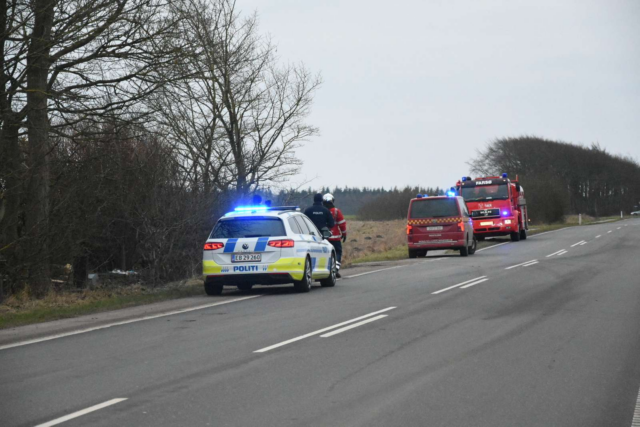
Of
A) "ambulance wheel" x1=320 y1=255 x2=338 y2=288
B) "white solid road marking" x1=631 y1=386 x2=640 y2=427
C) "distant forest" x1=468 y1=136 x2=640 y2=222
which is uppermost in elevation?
"distant forest" x1=468 y1=136 x2=640 y2=222

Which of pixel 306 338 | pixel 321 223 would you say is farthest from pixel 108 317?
pixel 321 223

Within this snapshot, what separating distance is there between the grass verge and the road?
1.62 metres

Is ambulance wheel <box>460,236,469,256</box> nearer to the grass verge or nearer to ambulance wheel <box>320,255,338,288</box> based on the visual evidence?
ambulance wheel <box>320,255,338,288</box>

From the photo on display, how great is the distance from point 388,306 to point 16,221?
23.0ft

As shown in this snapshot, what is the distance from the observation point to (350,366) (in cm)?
805

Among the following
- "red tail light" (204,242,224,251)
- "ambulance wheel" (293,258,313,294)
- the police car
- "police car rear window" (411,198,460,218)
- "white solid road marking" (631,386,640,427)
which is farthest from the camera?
"police car rear window" (411,198,460,218)

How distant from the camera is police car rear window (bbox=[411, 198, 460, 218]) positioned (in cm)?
2912

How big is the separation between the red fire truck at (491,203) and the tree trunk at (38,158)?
24.1 meters

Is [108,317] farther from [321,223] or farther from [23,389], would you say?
[321,223]

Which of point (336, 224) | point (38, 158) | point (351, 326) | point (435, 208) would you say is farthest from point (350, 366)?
point (435, 208)

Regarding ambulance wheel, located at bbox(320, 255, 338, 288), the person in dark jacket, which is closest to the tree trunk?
ambulance wheel, located at bbox(320, 255, 338, 288)

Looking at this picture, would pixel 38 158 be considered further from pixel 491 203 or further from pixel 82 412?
pixel 491 203

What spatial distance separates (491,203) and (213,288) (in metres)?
23.5

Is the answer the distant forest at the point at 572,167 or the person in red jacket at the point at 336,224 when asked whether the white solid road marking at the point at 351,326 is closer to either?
the person in red jacket at the point at 336,224
